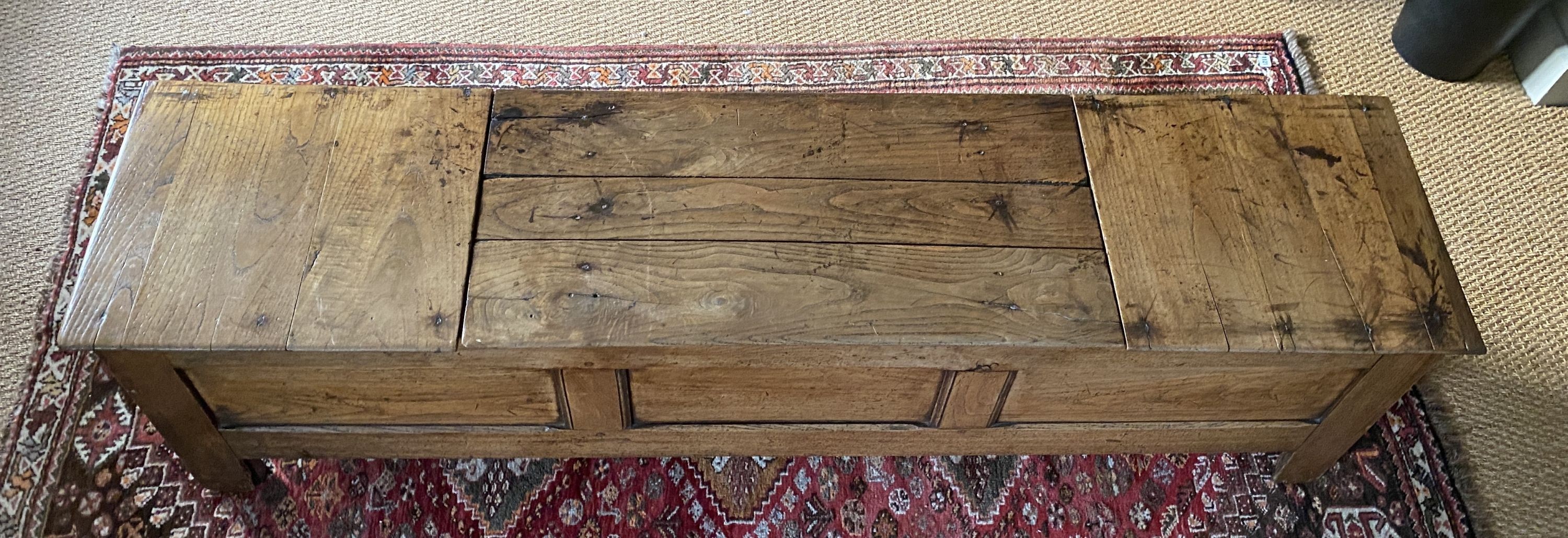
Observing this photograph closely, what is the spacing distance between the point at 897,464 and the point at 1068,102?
0.57 meters

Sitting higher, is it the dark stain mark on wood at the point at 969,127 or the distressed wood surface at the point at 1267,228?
the dark stain mark on wood at the point at 969,127

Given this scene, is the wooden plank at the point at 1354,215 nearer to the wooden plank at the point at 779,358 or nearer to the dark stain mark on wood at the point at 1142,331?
the wooden plank at the point at 779,358

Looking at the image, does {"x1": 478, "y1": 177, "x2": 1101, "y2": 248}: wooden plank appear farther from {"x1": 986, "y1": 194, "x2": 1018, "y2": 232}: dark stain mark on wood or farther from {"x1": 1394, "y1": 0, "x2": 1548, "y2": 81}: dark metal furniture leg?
{"x1": 1394, "y1": 0, "x2": 1548, "y2": 81}: dark metal furniture leg

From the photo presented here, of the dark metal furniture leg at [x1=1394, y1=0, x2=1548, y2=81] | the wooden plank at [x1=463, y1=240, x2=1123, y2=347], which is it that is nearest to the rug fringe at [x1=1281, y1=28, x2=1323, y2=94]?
the dark metal furniture leg at [x1=1394, y1=0, x2=1548, y2=81]

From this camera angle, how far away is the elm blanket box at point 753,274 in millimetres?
1101

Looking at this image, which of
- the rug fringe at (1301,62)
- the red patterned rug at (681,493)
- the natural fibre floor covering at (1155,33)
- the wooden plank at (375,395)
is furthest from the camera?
the rug fringe at (1301,62)

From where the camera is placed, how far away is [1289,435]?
137 centimetres

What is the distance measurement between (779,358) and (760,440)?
263 millimetres

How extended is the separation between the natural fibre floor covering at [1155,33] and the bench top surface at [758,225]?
0.53 meters

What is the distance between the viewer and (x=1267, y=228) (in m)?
1.22

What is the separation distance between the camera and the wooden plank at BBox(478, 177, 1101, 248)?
118cm

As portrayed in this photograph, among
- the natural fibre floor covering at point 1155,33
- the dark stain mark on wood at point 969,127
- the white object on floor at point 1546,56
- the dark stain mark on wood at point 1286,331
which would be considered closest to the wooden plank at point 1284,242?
the dark stain mark on wood at point 1286,331

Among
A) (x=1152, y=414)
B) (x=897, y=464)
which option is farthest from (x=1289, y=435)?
(x=897, y=464)

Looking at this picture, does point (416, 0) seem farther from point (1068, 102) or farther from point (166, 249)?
point (1068, 102)
